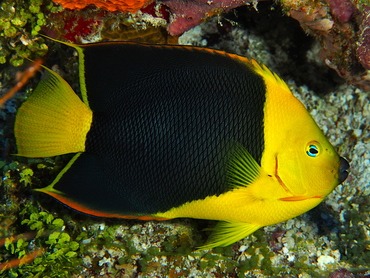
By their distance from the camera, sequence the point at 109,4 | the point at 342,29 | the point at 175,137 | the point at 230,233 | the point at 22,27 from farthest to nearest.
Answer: the point at 22,27 < the point at 342,29 < the point at 109,4 < the point at 230,233 < the point at 175,137

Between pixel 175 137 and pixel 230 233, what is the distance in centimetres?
81

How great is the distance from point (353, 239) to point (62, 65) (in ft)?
11.5

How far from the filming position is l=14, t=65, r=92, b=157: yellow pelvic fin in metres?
1.62

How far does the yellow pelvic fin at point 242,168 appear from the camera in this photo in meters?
1.61

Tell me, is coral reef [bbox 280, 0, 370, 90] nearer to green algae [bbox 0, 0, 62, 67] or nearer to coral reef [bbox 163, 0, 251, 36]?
coral reef [bbox 163, 0, 251, 36]

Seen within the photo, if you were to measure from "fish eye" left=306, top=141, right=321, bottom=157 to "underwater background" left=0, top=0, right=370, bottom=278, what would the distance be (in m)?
1.25

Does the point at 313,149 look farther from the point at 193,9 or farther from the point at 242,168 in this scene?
the point at 193,9

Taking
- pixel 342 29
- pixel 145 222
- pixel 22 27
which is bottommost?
pixel 145 222

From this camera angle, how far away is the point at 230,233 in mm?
1920

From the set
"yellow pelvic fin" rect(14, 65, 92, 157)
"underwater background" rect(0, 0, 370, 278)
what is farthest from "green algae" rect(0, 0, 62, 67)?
"yellow pelvic fin" rect(14, 65, 92, 157)

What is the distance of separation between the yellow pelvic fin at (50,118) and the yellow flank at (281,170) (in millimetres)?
747

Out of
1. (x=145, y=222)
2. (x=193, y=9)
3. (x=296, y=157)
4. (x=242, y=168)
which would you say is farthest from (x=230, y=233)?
(x=193, y=9)

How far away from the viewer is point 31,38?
2.81 metres

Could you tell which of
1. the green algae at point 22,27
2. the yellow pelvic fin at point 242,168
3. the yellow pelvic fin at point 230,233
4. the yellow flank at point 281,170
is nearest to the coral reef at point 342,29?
the yellow flank at point 281,170
